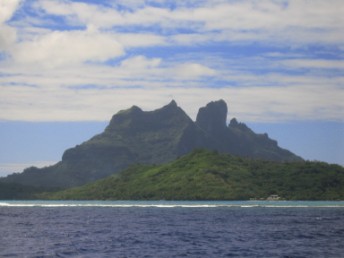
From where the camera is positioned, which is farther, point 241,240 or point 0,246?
point 241,240

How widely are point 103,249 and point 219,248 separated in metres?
19.2

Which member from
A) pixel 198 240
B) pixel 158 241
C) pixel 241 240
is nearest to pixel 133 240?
pixel 158 241

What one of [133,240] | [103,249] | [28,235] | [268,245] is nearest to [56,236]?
[28,235]

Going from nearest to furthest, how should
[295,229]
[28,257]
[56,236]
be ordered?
[28,257]
[56,236]
[295,229]

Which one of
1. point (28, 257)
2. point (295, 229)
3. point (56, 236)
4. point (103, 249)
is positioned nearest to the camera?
point (28, 257)

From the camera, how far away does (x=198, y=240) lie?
104 m

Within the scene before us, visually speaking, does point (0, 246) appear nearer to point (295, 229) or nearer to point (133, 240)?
point (133, 240)

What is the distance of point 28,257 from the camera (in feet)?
256

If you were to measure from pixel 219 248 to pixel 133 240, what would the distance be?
21.1 meters

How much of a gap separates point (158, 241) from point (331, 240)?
32825 millimetres

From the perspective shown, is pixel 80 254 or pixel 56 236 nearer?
pixel 80 254

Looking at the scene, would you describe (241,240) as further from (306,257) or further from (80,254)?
(80,254)

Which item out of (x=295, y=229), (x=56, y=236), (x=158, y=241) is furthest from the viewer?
(x=295, y=229)

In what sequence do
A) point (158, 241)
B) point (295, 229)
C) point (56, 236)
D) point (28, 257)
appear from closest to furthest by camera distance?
1. point (28, 257)
2. point (158, 241)
3. point (56, 236)
4. point (295, 229)
